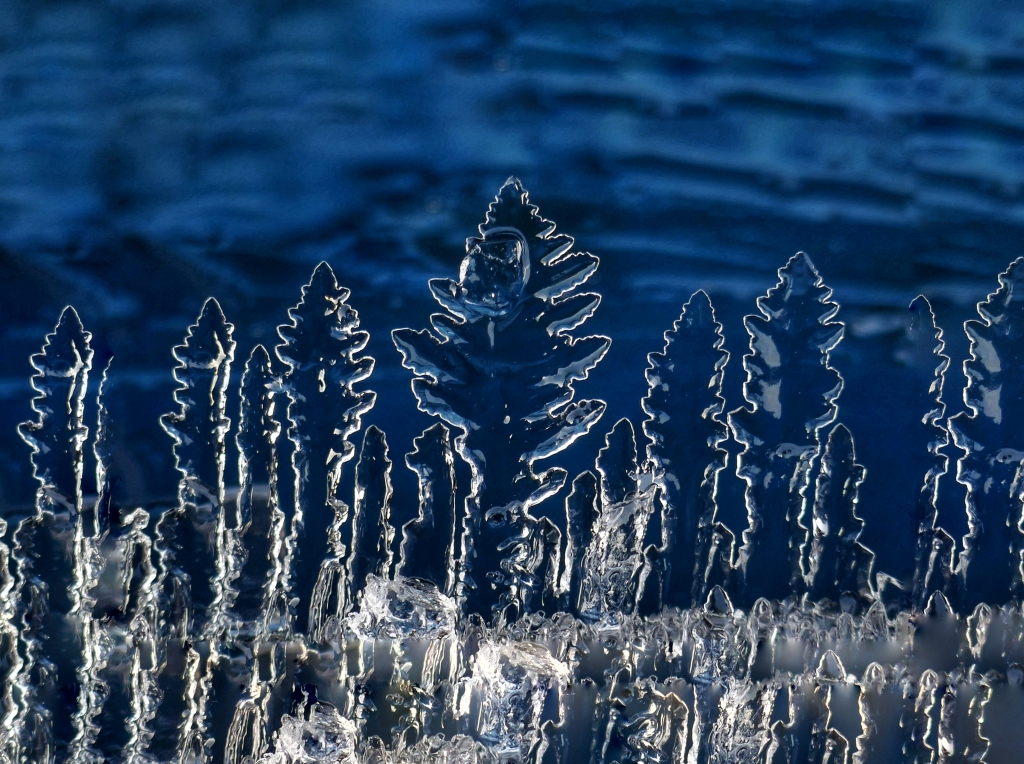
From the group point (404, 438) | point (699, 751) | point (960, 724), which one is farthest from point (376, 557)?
point (960, 724)

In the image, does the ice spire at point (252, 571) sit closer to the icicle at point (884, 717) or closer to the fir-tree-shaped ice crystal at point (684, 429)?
the fir-tree-shaped ice crystal at point (684, 429)

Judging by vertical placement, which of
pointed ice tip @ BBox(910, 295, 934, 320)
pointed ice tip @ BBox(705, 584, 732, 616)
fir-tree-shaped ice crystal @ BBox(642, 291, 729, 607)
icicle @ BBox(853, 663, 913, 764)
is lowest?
icicle @ BBox(853, 663, 913, 764)

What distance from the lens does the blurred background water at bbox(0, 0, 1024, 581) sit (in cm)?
32

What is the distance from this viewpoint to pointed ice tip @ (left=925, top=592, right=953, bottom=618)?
1.14ft

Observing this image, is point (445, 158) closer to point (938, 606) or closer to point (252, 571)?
point (252, 571)

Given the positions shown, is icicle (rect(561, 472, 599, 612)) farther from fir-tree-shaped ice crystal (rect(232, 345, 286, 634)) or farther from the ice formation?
fir-tree-shaped ice crystal (rect(232, 345, 286, 634))

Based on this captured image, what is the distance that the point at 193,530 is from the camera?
0.33 m

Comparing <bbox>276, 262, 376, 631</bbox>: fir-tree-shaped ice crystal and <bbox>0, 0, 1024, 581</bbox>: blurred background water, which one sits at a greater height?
<bbox>0, 0, 1024, 581</bbox>: blurred background water

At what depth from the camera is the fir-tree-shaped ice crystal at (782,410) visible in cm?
33

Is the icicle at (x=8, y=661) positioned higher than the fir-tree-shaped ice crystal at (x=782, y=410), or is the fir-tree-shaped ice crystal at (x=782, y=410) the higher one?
the fir-tree-shaped ice crystal at (x=782, y=410)

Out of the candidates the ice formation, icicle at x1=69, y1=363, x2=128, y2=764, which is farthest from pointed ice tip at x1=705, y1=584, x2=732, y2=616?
icicle at x1=69, y1=363, x2=128, y2=764

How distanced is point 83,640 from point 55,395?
0.34ft

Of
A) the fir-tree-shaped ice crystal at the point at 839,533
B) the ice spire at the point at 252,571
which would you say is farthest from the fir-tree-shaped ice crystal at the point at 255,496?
the fir-tree-shaped ice crystal at the point at 839,533

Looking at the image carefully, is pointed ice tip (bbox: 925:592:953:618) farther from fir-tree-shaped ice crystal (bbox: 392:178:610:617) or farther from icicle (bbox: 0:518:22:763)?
icicle (bbox: 0:518:22:763)
